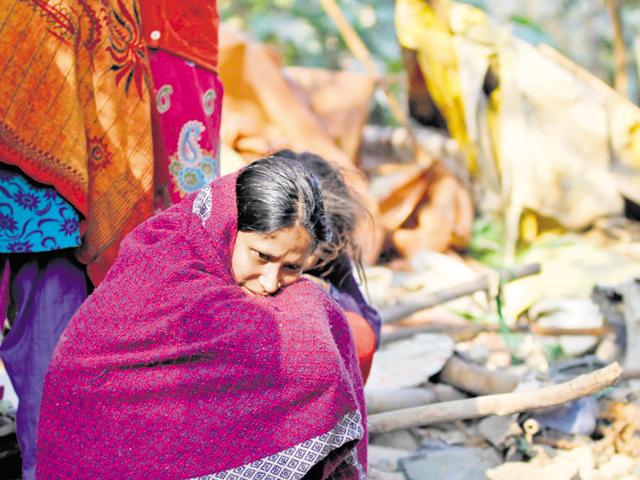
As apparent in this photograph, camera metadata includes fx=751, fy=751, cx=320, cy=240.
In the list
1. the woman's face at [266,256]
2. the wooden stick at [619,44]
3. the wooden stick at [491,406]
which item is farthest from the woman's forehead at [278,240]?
the wooden stick at [619,44]

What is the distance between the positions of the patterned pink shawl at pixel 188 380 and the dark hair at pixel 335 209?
811 mm

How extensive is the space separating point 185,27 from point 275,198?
993 mm

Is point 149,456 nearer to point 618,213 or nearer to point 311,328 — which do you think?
point 311,328

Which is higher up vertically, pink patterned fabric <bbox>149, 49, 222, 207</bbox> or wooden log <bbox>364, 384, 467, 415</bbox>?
pink patterned fabric <bbox>149, 49, 222, 207</bbox>

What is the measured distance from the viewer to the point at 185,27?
2.51 metres

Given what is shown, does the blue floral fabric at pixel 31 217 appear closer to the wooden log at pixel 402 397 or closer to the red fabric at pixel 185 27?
the red fabric at pixel 185 27

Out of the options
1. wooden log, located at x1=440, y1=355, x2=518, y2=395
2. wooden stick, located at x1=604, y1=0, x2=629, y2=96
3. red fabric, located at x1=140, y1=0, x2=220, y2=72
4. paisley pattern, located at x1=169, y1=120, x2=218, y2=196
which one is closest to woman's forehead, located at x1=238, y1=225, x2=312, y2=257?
paisley pattern, located at x1=169, y1=120, x2=218, y2=196

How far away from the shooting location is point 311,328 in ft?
6.01

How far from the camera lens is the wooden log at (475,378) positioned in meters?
3.33

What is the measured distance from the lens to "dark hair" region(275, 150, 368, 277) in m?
2.62

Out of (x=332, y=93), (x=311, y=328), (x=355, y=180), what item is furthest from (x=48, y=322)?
(x=332, y=93)

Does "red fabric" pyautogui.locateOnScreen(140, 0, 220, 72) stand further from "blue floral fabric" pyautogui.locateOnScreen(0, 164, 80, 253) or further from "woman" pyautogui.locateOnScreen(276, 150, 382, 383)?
"blue floral fabric" pyautogui.locateOnScreen(0, 164, 80, 253)

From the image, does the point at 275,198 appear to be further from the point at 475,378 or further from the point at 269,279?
the point at 475,378

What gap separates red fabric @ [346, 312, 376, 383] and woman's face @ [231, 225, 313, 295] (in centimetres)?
69
